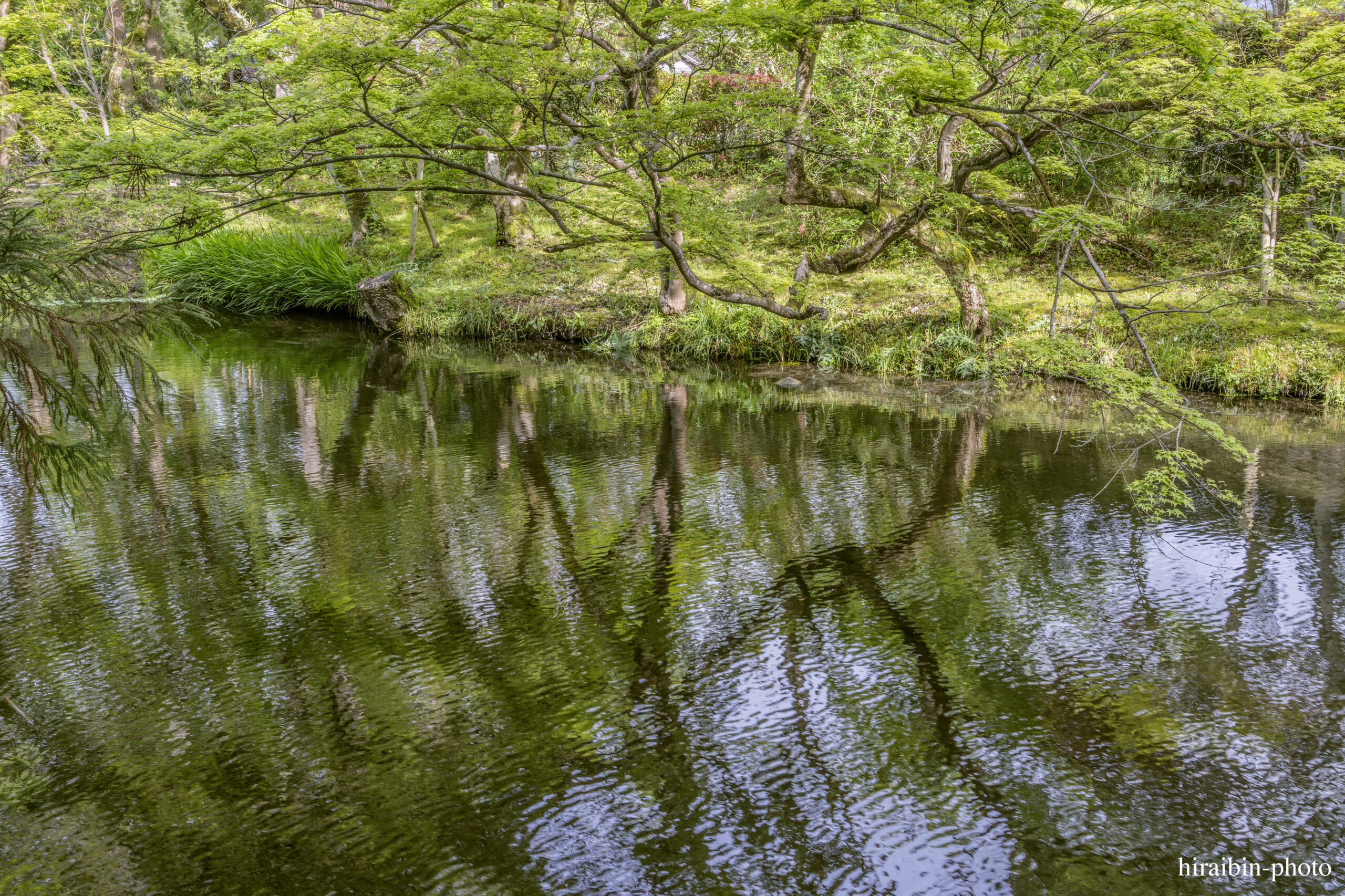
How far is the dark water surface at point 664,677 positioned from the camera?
3.00 meters

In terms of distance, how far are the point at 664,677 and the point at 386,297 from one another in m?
10.5

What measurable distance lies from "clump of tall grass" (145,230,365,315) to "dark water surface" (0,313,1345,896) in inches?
276

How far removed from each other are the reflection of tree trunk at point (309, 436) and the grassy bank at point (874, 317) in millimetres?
3418

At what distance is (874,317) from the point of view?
433 inches

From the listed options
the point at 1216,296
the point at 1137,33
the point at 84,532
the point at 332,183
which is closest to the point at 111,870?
the point at 84,532

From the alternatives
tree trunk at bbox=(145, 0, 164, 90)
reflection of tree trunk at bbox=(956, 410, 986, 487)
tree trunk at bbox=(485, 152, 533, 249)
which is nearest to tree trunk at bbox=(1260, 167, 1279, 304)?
reflection of tree trunk at bbox=(956, 410, 986, 487)

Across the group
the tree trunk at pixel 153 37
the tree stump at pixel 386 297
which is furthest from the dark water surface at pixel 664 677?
the tree trunk at pixel 153 37

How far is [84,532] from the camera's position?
5.73 m

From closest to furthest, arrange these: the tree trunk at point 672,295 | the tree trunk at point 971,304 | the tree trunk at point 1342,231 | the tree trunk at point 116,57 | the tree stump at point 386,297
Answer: the tree trunk at point 1342,231, the tree trunk at point 971,304, the tree trunk at point 672,295, the tree stump at point 386,297, the tree trunk at point 116,57

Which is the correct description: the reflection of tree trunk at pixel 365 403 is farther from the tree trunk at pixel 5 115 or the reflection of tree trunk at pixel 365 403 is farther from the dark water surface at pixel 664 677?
the tree trunk at pixel 5 115

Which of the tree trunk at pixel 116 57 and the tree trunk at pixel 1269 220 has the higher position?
the tree trunk at pixel 116 57

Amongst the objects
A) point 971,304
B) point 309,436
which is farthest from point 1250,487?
point 309,436

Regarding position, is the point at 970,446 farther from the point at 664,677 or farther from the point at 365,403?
the point at 365,403

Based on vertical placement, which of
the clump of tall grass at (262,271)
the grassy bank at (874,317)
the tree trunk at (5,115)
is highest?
the tree trunk at (5,115)
